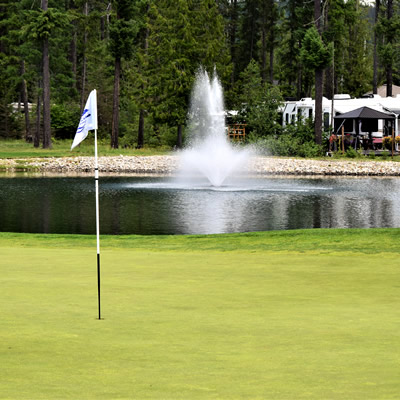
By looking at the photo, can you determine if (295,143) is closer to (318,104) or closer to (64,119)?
(318,104)

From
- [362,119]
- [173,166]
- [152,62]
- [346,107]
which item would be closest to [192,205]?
[173,166]

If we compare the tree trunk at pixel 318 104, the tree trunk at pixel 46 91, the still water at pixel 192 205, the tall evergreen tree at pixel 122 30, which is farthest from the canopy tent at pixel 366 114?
the tree trunk at pixel 46 91

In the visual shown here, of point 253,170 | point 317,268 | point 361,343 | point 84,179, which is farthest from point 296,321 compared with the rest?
point 253,170

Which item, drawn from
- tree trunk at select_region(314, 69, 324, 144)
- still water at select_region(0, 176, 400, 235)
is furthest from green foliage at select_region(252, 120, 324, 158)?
still water at select_region(0, 176, 400, 235)

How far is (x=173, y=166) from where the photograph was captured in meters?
51.9

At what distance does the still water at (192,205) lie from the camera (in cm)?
2600

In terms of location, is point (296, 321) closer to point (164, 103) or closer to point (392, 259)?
point (392, 259)

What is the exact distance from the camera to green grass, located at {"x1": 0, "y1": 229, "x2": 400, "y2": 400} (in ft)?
21.5

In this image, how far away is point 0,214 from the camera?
94.5 feet

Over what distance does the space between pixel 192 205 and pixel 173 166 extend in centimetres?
2062

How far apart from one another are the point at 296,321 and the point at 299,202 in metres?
24.0

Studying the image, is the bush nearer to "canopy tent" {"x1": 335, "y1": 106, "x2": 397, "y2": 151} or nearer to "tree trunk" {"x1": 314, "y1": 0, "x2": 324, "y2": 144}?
"canopy tent" {"x1": 335, "y1": 106, "x2": 397, "y2": 151}

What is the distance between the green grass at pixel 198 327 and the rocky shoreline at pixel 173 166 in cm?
3394

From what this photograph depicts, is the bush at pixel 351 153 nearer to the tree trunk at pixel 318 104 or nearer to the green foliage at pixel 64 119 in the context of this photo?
the tree trunk at pixel 318 104
